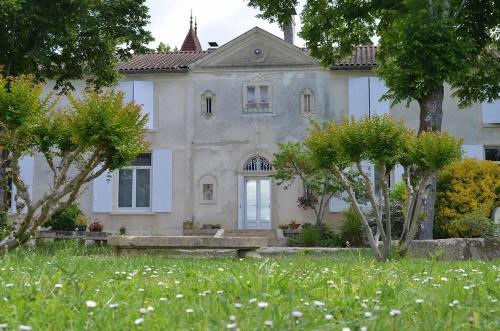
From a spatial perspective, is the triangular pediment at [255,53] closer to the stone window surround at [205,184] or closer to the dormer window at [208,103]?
the dormer window at [208,103]

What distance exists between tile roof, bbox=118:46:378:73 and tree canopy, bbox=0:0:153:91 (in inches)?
205

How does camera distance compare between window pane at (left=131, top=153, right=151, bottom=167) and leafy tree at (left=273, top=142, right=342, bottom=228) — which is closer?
leafy tree at (left=273, top=142, right=342, bottom=228)

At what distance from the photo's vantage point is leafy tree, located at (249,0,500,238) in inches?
446

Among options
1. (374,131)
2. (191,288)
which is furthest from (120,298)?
(374,131)

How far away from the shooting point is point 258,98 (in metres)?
Answer: 21.5

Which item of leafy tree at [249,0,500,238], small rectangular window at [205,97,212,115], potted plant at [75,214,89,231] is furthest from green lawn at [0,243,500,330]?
small rectangular window at [205,97,212,115]

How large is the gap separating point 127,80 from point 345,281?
731 inches

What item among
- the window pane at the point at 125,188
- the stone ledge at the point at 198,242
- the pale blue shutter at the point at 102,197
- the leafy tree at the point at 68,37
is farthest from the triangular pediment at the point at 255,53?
the stone ledge at the point at 198,242

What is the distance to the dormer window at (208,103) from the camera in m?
21.6

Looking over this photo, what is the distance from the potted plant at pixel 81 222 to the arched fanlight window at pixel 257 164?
5.71m

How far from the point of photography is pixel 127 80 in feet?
71.3

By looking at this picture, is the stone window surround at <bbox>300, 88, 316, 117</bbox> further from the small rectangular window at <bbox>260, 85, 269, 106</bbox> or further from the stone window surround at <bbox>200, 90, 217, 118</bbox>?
the stone window surround at <bbox>200, 90, 217, 118</bbox>

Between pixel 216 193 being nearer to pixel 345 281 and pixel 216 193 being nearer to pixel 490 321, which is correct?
pixel 345 281

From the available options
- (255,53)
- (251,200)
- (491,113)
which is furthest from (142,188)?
(491,113)
